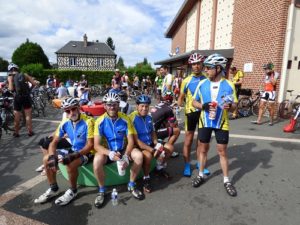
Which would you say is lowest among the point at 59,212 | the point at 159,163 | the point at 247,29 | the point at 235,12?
the point at 59,212

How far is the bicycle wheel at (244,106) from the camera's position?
9.32 meters

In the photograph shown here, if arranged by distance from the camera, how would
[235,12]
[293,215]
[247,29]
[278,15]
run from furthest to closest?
[235,12]
[247,29]
[278,15]
[293,215]

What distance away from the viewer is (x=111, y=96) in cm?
342

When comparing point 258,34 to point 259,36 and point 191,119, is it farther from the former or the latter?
point 191,119

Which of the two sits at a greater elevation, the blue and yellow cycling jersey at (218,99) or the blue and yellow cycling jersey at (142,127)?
the blue and yellow cycling jersey at (218,99)

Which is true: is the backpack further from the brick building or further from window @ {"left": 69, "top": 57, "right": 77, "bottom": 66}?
window @ {"left": 69, "top": 57, "right": 77, "bottom": 66}

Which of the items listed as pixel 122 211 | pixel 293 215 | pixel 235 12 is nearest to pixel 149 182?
pixel 122 211

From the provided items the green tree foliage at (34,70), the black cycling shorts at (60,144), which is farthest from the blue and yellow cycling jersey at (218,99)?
the green tree foliage at (34,70)

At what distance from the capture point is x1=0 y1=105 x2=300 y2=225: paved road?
2896 mm

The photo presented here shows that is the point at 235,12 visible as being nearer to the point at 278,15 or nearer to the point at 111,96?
the point at 278,15

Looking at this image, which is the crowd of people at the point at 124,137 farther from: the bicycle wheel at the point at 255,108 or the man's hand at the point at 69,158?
the bicycle wheel at the point at 255,108

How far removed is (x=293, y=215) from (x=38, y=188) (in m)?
3.57

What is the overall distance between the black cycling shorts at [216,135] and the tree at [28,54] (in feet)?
192

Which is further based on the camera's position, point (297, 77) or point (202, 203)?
point (297, 77)
